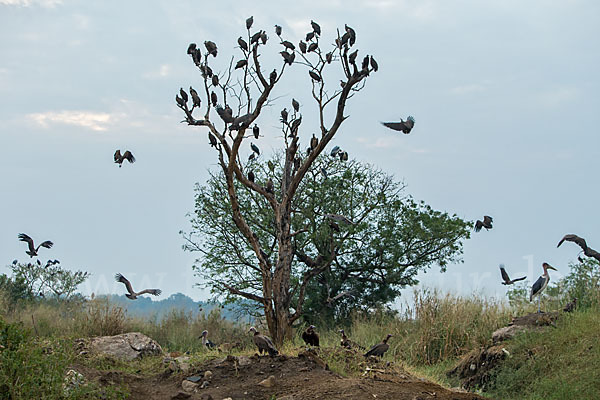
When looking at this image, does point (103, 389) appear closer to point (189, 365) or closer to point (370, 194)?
point (189, 365)

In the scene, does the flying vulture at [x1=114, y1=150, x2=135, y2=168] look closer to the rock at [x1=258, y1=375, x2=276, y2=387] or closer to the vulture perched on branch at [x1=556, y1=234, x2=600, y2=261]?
the rock at [x1=258, y1=375, x2=276, y2=387]

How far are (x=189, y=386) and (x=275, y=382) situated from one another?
3.16 feet

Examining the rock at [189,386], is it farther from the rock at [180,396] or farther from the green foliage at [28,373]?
the green foliage at [28,373]

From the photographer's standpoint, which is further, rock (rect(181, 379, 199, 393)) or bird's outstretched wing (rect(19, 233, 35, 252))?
bird's outstretched wing (rect(19, 233, 35, 252))

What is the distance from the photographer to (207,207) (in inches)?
613

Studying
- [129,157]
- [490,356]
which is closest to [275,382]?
[490,356]

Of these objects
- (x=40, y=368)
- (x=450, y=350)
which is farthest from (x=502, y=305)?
(x=40, y=368)

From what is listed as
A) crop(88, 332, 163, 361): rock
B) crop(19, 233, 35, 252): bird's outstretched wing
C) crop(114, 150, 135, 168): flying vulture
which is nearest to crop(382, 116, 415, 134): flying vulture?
crop(114, 150, 135, 168): flying vulture

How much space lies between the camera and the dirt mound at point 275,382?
5.58 meters

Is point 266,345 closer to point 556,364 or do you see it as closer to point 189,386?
point 189,386

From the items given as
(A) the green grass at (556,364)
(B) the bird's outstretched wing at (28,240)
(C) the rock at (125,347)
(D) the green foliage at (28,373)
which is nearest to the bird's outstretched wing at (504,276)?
(A) the green grass at (556,364)

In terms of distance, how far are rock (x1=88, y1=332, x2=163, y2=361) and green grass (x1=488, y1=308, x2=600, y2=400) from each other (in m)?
5.29

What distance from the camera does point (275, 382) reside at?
5.98 m

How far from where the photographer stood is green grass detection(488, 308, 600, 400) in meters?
8.00
